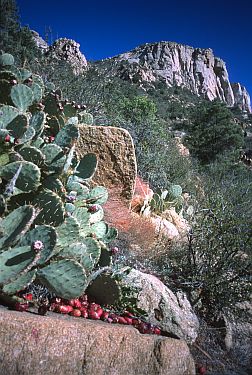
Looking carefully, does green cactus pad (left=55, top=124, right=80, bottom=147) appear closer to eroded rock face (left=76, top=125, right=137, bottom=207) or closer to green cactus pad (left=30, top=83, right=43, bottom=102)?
green cactus pad (left=30, top=83, right=43, bottom=102)

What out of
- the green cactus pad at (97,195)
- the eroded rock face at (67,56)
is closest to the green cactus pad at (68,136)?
the green cactus pad at (97,195)

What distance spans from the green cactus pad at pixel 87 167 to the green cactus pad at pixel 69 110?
1171 millimetres

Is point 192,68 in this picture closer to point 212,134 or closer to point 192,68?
point 192,68

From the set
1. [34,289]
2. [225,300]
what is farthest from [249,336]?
[34,289]

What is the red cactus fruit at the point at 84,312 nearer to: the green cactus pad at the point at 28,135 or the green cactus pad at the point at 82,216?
the green cactus pad at the point at 82,216

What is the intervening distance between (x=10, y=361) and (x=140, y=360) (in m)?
0.74

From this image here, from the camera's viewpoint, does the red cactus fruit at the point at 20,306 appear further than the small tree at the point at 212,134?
No

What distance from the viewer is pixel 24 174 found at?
2.88 meters

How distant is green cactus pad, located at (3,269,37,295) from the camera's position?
229 centimetres

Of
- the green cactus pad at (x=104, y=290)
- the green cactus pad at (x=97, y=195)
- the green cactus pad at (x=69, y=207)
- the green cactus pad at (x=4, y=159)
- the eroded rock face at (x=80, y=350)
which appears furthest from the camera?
the green cactus pad at (x=97, y=195)

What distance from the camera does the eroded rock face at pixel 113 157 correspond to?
207 inches

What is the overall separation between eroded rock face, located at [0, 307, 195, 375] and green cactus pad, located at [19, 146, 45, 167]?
1511mm

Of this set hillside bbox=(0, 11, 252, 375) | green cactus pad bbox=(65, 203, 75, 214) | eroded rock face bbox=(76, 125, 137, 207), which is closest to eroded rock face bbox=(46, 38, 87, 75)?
hillside bbox=(0, 11, 252, 375)

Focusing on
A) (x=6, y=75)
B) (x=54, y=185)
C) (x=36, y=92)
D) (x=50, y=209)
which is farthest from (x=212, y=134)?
(x=50, y=209)
